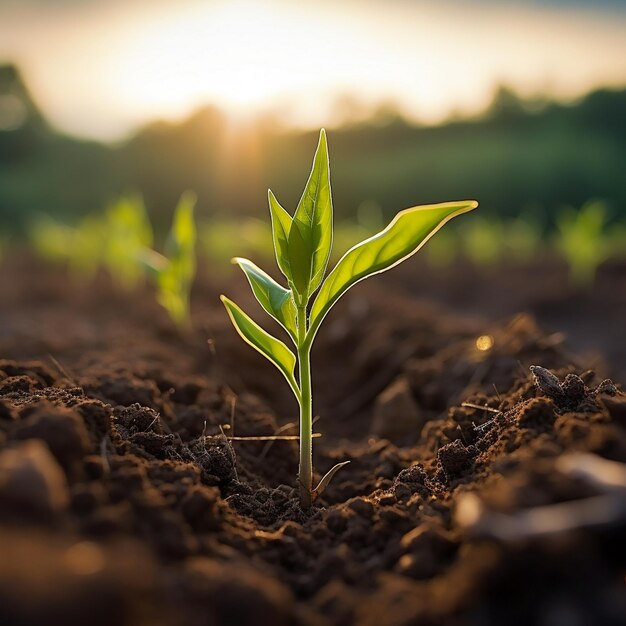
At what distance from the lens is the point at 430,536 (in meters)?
1.13

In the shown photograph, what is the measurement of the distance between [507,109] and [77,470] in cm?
2117

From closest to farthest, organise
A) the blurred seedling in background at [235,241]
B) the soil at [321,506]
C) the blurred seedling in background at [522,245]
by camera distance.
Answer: the soil at [321,506] → the blurred seedling in background at [235,241] → the blurred seedling in background at [522,245]

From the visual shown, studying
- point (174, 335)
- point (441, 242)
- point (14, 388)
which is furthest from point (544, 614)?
point (441, 242)

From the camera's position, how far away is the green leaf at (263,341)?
156cm

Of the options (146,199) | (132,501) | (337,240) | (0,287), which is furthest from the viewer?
(146,199)

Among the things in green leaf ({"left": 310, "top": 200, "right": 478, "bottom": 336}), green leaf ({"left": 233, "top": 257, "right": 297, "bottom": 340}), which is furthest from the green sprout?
green leaf ({"left": 310, "top": 200, "right": 478, "bottom": 336})

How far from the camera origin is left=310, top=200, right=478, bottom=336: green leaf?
4.46 ft

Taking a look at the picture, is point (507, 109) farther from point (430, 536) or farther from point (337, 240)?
point (430, 536)

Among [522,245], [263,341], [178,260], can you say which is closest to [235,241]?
[522,245]

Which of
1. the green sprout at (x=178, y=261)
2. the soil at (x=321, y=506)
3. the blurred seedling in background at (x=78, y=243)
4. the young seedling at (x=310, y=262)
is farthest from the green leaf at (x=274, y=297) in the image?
the blurred seedling in background at (x=78, y=243)

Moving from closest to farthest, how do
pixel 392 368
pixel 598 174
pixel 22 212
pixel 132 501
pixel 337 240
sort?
pixel 132 501
pixel 392 368
pixel 337 240
pixel 598 174
pixel 22 212

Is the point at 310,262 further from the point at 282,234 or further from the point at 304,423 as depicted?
the point at 304,423

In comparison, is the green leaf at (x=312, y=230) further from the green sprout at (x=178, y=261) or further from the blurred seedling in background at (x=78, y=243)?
the blurred seedling in background at (x=78, y=243)

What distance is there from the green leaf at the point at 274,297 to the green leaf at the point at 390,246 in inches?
2.7
